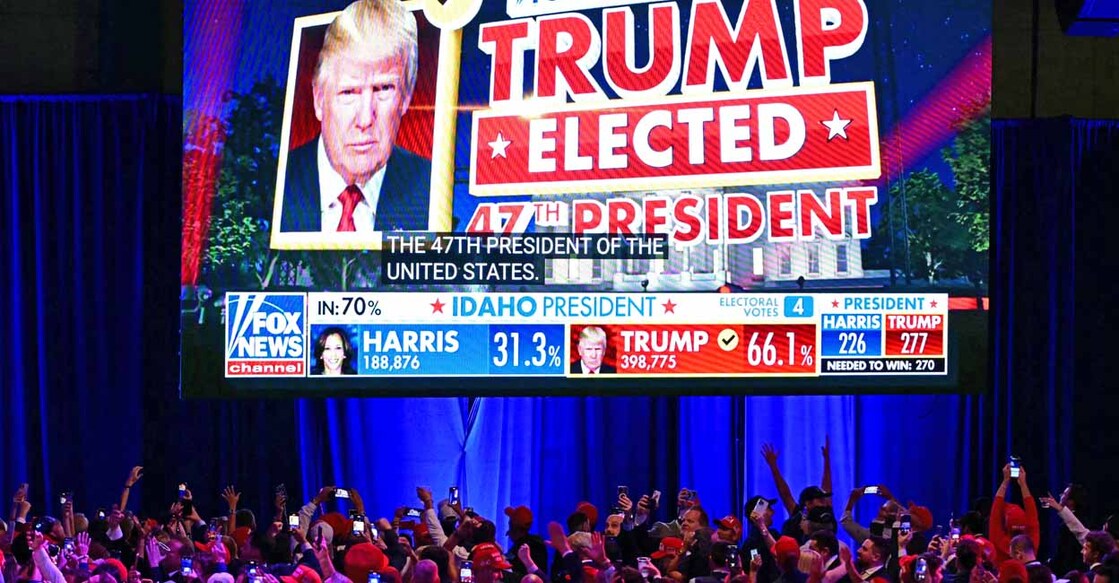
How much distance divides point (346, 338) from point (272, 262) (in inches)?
29.2

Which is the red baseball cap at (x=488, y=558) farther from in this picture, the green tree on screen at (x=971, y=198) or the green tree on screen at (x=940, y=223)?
the green tree on screen at (x=971, y=198)

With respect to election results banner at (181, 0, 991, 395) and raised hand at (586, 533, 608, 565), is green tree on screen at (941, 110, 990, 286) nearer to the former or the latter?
election results banner at (181, 0, 991, 395)

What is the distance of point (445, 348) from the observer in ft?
38.0

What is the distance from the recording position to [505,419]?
44.0 feet

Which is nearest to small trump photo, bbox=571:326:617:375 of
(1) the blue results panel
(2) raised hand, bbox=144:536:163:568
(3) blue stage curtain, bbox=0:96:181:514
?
(1) the blue results panel

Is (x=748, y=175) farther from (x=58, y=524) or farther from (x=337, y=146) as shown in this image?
(x=58, y=524)

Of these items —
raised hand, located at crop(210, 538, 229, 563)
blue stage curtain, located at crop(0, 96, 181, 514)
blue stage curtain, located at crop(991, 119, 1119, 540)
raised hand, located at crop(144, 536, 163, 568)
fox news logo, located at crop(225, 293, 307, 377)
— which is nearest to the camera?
raised hand, located at crop(210, 538, 229, 563)

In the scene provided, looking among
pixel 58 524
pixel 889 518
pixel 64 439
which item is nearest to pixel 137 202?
pixel 64 439

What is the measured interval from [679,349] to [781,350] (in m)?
0.74

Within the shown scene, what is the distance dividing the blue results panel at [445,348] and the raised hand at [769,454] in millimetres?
1744

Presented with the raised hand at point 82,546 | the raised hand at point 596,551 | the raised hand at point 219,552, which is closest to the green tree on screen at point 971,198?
the raised hand at point 596,551

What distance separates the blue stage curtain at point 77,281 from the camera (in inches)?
514

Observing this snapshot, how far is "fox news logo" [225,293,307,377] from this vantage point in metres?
11.5

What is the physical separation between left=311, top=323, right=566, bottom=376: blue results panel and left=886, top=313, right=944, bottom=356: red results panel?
2.37 m
